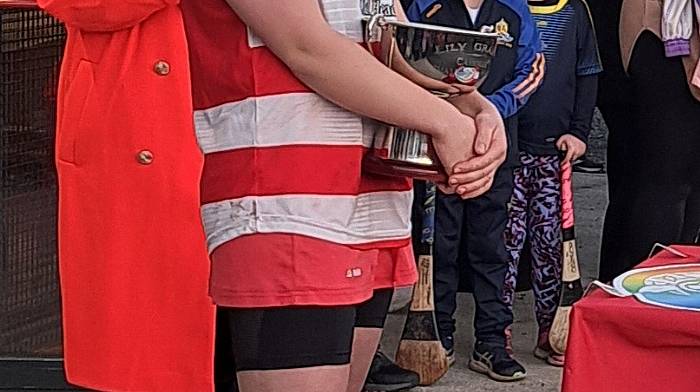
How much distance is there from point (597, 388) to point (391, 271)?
0.39 metres

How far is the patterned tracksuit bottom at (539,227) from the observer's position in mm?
4570

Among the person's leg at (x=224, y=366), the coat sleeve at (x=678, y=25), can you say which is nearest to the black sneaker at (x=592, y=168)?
the coat sleeve at (x=678, y=25)

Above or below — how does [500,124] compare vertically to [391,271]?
above

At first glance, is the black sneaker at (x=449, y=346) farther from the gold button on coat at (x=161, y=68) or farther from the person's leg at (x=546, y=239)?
the gold button on coat at (x=161, y=68)

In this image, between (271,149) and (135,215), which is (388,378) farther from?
(271,149)

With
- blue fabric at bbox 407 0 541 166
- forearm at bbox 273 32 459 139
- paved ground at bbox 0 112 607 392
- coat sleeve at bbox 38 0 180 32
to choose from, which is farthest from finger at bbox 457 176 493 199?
blue fabric at bbox 407 0 541 166

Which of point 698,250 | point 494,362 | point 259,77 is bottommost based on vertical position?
point 494,362

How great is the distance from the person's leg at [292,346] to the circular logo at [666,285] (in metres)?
0.54

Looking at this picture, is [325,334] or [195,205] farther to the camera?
[195,205]

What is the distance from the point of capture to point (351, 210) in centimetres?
200

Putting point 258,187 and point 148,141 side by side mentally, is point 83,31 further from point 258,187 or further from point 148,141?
point 258,187

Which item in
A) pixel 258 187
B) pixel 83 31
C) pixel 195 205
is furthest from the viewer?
pixel 195 205

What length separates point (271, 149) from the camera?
6.38ft

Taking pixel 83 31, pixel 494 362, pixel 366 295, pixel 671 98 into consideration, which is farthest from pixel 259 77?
pixel 494 362
